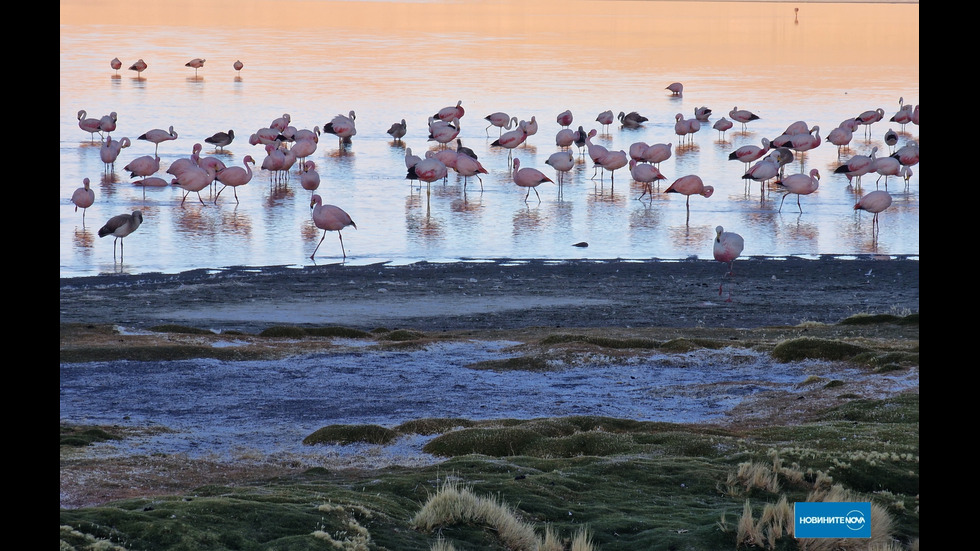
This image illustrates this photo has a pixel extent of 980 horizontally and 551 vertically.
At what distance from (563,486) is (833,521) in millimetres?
1843

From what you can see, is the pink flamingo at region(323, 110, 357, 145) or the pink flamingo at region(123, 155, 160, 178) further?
the pink flamingo at region(323, 110, 357, 145)

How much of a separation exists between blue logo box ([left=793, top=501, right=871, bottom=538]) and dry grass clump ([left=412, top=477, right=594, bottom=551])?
1146 mm

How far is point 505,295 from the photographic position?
18969mm

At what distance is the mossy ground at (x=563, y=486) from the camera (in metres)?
5.79

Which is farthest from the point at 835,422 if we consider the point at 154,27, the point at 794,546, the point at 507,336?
the point at 154,27

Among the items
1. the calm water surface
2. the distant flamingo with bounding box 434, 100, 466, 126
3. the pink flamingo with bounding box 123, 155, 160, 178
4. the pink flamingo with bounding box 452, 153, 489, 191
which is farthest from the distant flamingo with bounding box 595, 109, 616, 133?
the pink flamingo with bounding box 123, 155, 160, 178

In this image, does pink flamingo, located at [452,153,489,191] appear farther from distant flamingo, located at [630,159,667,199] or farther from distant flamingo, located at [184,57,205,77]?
distant flamingo, located at [184,57,205,77]

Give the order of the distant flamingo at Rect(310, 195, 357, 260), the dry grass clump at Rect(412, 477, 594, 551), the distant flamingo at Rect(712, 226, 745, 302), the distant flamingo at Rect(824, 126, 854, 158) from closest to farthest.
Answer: the dry grass clump at Rect(412, 477, 594, 551) → the distant flamingo at Rect(712, 226, 745, 302) → the distant flamingo at Rect(310, 195, 357, 260) → the distant flamingo at Rect(824, 126, 854, 158)

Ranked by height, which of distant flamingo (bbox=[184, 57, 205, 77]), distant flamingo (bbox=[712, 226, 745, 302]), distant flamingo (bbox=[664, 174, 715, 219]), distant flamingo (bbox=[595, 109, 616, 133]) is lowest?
distant flamingo (bbox=[712, 226, 745, 302])

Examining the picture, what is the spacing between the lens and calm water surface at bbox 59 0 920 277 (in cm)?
2362
